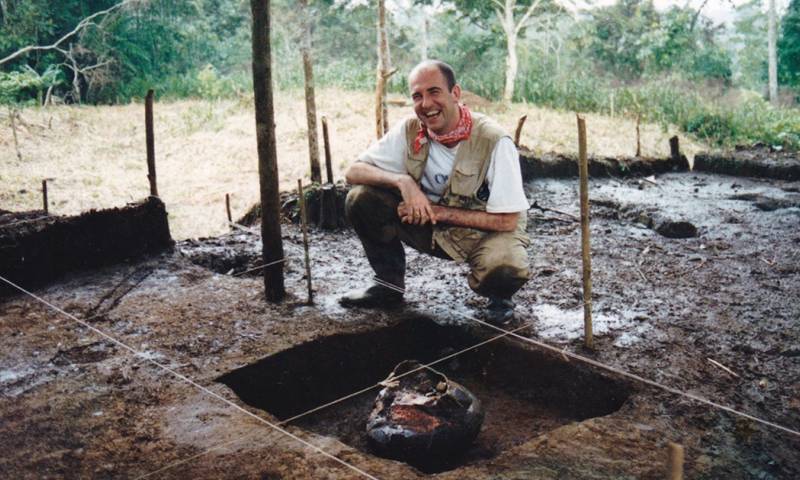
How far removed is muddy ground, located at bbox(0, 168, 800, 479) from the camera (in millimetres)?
2189

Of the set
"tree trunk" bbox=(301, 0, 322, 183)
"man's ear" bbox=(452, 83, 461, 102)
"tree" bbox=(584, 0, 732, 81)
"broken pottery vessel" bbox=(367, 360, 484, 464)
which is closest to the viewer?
"broken pottery vessel" bbox=(367, 360, 484, 464)

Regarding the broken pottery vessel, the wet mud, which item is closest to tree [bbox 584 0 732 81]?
the wet mud

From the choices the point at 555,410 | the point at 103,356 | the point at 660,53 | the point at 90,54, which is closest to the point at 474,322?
the point at 555,410

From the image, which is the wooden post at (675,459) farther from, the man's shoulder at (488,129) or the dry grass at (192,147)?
the dry grass at (192,147)

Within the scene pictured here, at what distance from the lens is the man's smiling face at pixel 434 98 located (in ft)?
10.8

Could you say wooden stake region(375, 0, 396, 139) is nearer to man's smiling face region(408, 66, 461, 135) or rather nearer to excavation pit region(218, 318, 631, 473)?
man's smiling face region(408, 66, 461, 135)

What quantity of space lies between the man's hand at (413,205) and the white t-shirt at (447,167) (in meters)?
0.18

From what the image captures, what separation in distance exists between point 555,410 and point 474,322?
70cm

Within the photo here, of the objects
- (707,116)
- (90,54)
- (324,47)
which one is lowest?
(707,116)

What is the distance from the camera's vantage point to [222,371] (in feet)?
9.47

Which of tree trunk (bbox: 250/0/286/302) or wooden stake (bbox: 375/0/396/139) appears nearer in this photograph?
tree trunk (bbox: 250/0/286/302)

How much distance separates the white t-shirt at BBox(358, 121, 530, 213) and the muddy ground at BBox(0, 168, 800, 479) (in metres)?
0.74

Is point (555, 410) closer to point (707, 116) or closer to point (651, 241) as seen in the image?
point (651, 241)

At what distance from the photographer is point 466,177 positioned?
3391 millimetres
